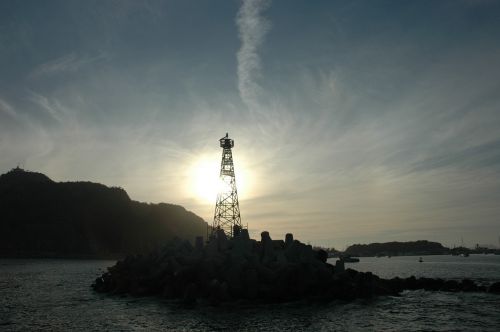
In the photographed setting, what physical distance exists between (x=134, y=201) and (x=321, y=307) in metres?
160

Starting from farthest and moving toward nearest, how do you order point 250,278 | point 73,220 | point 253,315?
point 73,220
point 250,278
point 253,315

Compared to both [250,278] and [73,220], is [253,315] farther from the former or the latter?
[73,220]

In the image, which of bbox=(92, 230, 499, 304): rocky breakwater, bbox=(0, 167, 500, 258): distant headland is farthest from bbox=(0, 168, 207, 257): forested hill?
bbox=(92, 230, 499, 304): rocky breakwater

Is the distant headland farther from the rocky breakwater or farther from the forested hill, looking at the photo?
the rocky breakwater

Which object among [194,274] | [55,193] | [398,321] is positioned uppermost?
[55,193]

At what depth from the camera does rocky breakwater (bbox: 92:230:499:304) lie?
24.5m

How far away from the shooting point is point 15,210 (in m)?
125

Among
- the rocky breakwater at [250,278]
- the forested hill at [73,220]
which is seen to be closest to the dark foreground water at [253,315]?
the rocky breakwater at [250,278]

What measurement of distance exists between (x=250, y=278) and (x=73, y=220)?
119176 millimetres

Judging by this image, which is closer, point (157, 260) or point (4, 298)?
point (4, 298)

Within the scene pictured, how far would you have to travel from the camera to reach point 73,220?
12925 centimetres

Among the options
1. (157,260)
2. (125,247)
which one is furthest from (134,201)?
(157,260)

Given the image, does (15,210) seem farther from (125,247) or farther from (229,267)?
(229,267)

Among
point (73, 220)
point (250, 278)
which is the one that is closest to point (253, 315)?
point (250, 278)
